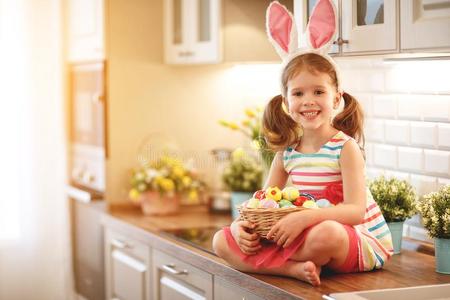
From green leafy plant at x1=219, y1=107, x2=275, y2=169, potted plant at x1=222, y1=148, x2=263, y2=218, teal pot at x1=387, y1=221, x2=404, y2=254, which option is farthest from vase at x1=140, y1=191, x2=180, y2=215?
teal pot at x1=387, y1=221, x2=404, y2=254

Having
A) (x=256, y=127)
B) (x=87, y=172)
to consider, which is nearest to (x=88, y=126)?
(x=87, y=172)

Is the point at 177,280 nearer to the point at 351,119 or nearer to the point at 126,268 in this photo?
the point at 126,268

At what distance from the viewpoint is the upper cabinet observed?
6.93 ft

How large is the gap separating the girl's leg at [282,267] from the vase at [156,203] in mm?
1245

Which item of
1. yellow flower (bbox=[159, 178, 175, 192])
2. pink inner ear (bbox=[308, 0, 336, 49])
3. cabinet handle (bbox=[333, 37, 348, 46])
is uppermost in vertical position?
pink inner ear (bbox=[308, 0, 336, 49])

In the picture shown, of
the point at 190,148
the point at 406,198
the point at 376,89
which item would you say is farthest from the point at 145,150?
the point at 406,198

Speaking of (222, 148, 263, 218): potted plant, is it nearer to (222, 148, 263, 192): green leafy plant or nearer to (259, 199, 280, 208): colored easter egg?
(222, 148, 263, 192): green leafy plant

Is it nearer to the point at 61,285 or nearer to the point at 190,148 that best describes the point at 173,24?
the point at 190,148

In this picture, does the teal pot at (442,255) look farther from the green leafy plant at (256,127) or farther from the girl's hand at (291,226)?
the green leafy plant at (256,127)

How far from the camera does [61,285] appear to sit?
4.19m

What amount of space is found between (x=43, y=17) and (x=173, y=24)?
74cm

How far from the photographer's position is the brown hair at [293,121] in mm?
2352

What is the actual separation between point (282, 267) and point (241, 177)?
1.24 meters

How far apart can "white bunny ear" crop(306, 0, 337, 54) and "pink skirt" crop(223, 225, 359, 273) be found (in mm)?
521
